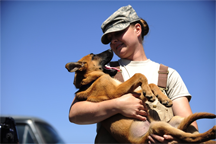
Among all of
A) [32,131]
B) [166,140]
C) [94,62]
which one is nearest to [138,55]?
[94,62]

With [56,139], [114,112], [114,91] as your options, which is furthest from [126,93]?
[56,139]

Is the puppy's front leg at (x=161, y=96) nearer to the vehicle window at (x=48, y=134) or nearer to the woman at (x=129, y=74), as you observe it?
the woman at (x=129, y=74)

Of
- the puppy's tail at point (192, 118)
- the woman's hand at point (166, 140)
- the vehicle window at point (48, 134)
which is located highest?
the puppy's tail at point (192, 118)

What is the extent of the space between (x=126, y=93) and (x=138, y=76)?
1.28 feet

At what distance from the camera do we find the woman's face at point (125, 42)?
4.05 metres

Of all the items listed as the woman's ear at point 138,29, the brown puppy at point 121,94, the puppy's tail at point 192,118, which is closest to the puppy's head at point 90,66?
the brown puppy at point 121,94

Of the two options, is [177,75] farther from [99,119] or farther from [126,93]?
[99,119]

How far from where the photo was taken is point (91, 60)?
15.1 ft

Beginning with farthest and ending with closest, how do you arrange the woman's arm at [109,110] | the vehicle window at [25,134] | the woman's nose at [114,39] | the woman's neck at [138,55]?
the vehicle window at [25,134]
the woman's neck at [138,55]
the woman's nose at [114,39]
the woman's arm at [109,110]

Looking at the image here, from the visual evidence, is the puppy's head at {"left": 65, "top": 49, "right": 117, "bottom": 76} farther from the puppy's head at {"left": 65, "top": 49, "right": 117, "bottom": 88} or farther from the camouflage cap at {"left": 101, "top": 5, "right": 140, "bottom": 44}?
the camouflage cap at {"left": 101, "top": 5, "right": 140, "bottom": 44}

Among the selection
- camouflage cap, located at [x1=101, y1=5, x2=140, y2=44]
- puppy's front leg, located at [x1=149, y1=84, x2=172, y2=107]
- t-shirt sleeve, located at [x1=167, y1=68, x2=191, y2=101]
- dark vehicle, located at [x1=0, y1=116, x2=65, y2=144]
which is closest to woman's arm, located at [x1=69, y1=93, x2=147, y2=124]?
puppy's front leg, located at [x1=149, y1=84, x2=172, y2=107]

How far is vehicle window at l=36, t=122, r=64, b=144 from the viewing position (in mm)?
8766

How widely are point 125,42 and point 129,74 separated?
0.67 m

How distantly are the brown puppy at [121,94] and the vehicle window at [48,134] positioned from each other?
17.9ft
